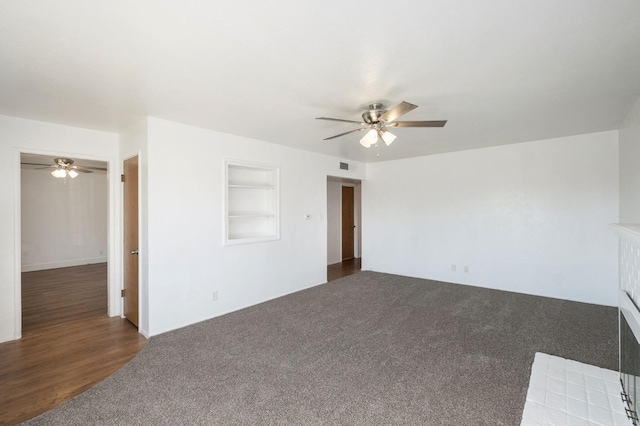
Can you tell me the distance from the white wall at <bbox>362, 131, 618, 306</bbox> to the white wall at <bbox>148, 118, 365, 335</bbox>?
2265mm

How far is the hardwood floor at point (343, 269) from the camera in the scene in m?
6.19

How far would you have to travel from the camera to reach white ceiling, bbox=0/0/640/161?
1.54m

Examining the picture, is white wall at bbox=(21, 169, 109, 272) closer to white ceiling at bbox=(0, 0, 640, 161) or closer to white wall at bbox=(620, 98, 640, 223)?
white ceiling at bbox=(0, 0, 640, 161)

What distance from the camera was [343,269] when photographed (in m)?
6.80

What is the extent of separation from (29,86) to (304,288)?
4.15 m

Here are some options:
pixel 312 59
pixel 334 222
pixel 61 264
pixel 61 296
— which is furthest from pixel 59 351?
pixel 334 222

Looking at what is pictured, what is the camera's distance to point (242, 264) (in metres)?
4.15

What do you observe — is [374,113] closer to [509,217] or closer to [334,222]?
[509,217]

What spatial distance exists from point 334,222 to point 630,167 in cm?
541

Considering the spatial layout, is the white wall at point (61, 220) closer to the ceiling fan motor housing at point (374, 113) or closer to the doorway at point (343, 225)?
the doorway at point (343, 225)

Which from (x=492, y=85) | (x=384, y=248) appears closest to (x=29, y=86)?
(x=492, y=85)

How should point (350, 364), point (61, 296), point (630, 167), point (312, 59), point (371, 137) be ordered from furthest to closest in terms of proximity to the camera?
point (61, 296), point (630, 167), point (371, 137), point (350, 364), point (312, 59)

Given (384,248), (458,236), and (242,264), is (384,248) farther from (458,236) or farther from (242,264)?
(242,264)

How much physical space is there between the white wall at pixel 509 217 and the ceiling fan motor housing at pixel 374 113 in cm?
315
